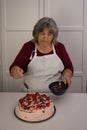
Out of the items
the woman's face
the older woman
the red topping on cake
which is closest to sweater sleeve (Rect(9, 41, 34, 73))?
the older woman

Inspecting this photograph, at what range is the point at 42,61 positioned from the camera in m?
1.90

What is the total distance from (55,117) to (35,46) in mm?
750

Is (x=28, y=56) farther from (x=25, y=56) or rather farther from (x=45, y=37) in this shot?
(x=45, y=37)

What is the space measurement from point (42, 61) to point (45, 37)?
21cm

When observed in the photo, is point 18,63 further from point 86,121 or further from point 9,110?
point 86,121

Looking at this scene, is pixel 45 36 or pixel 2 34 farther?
pixel 2 34

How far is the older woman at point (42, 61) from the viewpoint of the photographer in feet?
6.11

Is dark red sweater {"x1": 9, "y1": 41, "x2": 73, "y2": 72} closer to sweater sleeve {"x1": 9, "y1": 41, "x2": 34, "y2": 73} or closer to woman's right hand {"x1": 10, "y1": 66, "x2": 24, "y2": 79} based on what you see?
sweater sleeve {"x1": 9, "y1": 41, "x2": 34, "y2": 73}

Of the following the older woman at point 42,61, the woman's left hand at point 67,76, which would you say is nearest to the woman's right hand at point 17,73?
the older woman at point 42,61

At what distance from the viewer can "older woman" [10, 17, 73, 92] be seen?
1.86 metres

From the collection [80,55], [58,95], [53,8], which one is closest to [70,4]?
[53,8]

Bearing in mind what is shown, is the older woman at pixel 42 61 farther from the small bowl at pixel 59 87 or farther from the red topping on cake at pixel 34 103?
the red topping on cake at pixel 34 103

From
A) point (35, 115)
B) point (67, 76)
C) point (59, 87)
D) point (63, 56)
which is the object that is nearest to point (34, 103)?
point (35, 115)

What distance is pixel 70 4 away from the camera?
2533 mm
